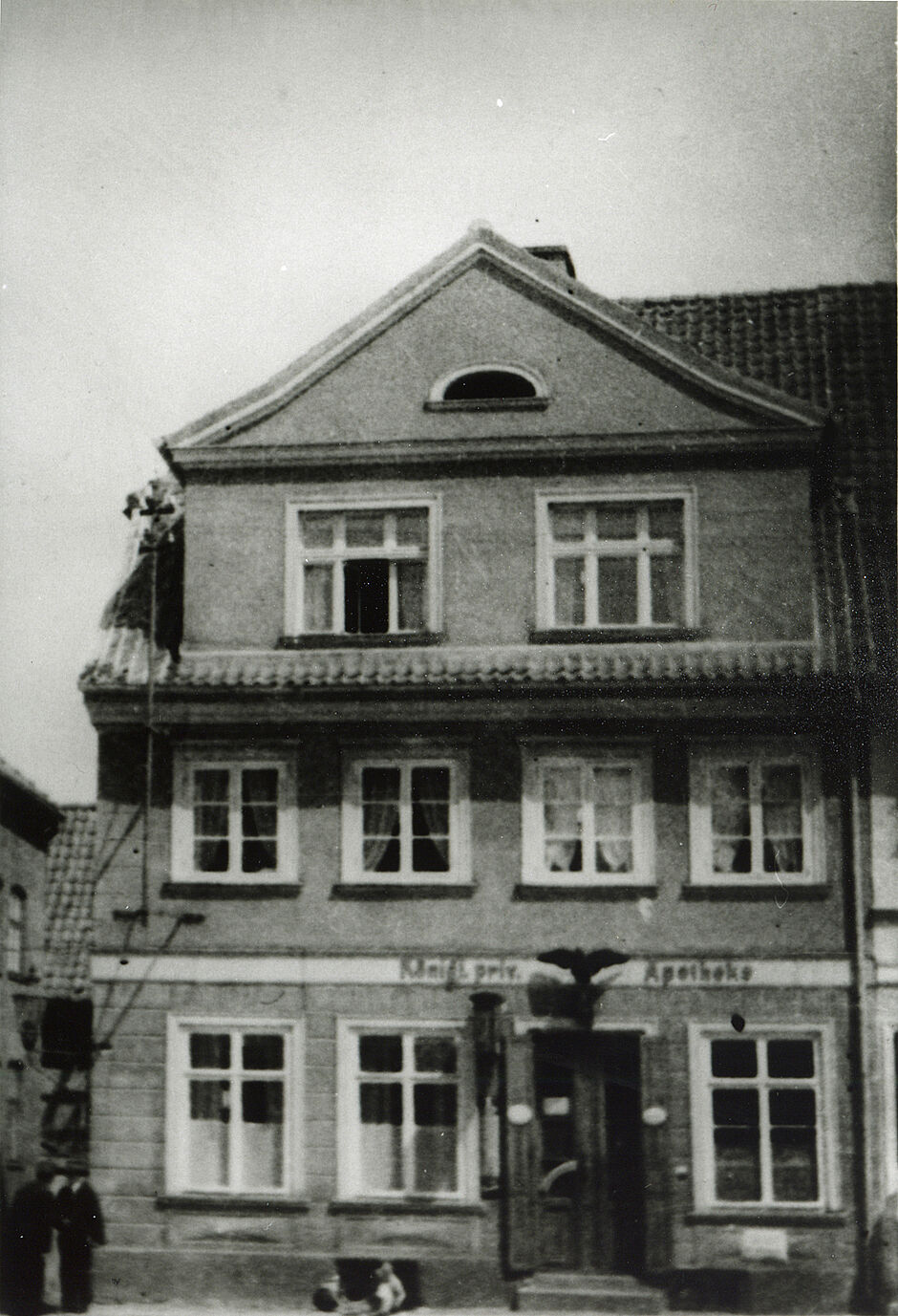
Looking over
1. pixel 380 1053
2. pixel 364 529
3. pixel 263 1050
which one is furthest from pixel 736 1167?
→ pixel 364 529

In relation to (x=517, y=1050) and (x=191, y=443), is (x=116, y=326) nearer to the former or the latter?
(x=191, y=443)

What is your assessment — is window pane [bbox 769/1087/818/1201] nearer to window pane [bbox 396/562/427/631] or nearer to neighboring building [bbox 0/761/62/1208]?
window pane [bbox 396/562/427/631]

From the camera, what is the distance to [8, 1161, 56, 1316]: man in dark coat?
795cm

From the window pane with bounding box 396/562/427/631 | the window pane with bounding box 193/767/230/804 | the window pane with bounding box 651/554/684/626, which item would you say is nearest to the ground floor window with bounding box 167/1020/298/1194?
the window pane with bounding box 193/767/230/804

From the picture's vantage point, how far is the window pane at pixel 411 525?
28.0 ft

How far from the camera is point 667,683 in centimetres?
817

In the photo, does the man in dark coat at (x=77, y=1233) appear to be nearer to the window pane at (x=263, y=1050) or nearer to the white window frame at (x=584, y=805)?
the window pane at (x=263, y=1050)

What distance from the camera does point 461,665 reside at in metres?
8.29

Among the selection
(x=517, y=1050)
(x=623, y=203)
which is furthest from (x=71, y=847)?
(x=623, y=203)

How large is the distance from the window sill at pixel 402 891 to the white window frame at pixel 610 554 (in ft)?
4.93

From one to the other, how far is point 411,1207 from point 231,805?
237cm

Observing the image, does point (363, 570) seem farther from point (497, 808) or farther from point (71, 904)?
point (71, 904)

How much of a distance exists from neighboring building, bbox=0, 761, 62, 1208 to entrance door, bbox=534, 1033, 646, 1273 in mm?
2753

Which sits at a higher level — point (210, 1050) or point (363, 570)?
point (363, 570)
